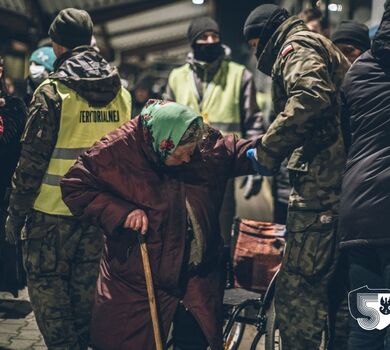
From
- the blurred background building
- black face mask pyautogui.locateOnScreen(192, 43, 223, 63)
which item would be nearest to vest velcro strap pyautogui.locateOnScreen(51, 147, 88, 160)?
black face mask pyautogui.locateOnScreen(192, 43, 223, 63)

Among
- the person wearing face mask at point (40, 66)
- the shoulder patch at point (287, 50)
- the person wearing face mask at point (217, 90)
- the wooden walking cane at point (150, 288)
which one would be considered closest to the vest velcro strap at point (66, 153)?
the wooden walking cane at point (150, 288)

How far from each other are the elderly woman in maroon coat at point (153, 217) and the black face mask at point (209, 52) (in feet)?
10.9

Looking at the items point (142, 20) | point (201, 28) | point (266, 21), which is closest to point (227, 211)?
point (201, 28)

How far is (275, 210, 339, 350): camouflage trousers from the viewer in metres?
4.61

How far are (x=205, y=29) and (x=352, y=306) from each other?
4.00 meters

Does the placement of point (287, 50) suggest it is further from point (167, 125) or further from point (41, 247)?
point (41, 247)

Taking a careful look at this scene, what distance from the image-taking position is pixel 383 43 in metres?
4.18

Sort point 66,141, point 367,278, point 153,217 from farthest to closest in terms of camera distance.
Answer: point 66,141
point 153,217
point 367,278

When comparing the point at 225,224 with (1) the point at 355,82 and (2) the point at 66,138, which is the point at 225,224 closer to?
(2) the point at 66,138

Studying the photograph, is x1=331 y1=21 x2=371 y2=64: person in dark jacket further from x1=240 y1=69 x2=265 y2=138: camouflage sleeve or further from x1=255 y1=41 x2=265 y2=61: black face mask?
x1=255 y1=41 x2=265 y2=61: black face mask

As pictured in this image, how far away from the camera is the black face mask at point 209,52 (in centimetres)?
779

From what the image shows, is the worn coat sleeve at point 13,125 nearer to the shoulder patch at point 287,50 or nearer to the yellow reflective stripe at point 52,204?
the yellow reflective stripe at point 52,204

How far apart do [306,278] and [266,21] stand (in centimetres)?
148

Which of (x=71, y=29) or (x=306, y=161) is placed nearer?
(x=306, y=161)
